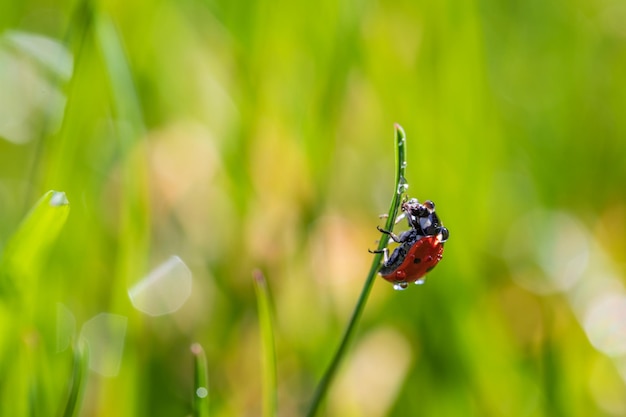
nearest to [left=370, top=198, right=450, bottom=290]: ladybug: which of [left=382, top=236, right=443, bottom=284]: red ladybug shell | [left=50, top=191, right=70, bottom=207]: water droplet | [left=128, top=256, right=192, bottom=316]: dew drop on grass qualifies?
[left=382, top=236, right=443, bottom=284]: red ladybug shell

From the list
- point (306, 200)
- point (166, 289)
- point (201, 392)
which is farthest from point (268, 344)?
point (306, 200)

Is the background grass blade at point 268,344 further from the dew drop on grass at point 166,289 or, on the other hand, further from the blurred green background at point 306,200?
the dew drop on grass at point 166,289

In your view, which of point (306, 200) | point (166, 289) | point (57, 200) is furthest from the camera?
point (306, 200)

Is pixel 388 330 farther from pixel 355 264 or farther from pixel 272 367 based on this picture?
pixel 272 367

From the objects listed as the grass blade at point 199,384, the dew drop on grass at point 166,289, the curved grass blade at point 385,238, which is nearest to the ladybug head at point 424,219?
the curved grass blade at point 385,238

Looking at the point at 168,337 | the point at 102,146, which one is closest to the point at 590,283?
the point at 168,337

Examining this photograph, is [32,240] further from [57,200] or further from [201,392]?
[201,392]
